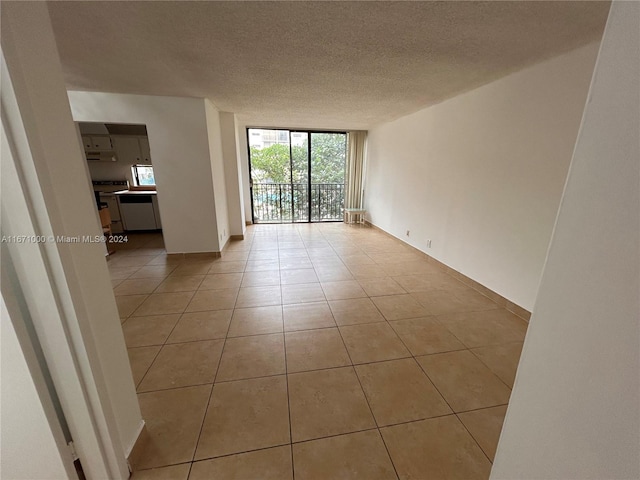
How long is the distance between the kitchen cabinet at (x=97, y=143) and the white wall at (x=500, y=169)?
218 inches

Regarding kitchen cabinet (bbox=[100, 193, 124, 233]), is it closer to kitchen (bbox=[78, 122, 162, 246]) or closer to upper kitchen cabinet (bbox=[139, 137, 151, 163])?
kitchen (bbox=[78, 122, 162, 246])

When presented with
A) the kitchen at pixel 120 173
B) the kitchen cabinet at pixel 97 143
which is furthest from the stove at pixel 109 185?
the kitchen cabinet at pixel 97 143

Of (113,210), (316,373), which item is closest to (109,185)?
(113,210)

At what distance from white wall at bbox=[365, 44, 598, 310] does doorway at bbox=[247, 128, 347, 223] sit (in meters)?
2.33

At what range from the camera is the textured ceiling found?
4.59 feet

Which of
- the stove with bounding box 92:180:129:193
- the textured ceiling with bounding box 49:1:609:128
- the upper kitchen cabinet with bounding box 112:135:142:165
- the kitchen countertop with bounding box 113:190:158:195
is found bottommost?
the kitchen countertop with bounding box 113:190:158:195

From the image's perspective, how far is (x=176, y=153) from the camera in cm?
331

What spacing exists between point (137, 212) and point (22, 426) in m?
5.01

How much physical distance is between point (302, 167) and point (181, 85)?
3.36m

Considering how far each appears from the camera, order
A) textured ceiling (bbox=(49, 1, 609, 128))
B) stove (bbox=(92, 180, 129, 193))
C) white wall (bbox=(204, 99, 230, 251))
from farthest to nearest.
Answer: stove (bbox=(92, 180, 129, 193)), white wall (bbox=(204, 99, 230, 251)), textured ceiling (bbox=(49, 1, 609, 128))

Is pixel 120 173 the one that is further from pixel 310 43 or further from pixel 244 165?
pixel 310 43

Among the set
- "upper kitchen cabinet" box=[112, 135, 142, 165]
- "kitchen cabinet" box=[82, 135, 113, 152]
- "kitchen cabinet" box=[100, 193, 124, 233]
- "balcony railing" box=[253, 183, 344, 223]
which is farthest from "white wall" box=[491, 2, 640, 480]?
"kitchen cabinet" box=[82, 135, 113, 152]

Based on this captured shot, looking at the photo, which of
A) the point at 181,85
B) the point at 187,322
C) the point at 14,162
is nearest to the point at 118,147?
the point at 181,85

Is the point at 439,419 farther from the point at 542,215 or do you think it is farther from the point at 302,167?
the point at 302,167
